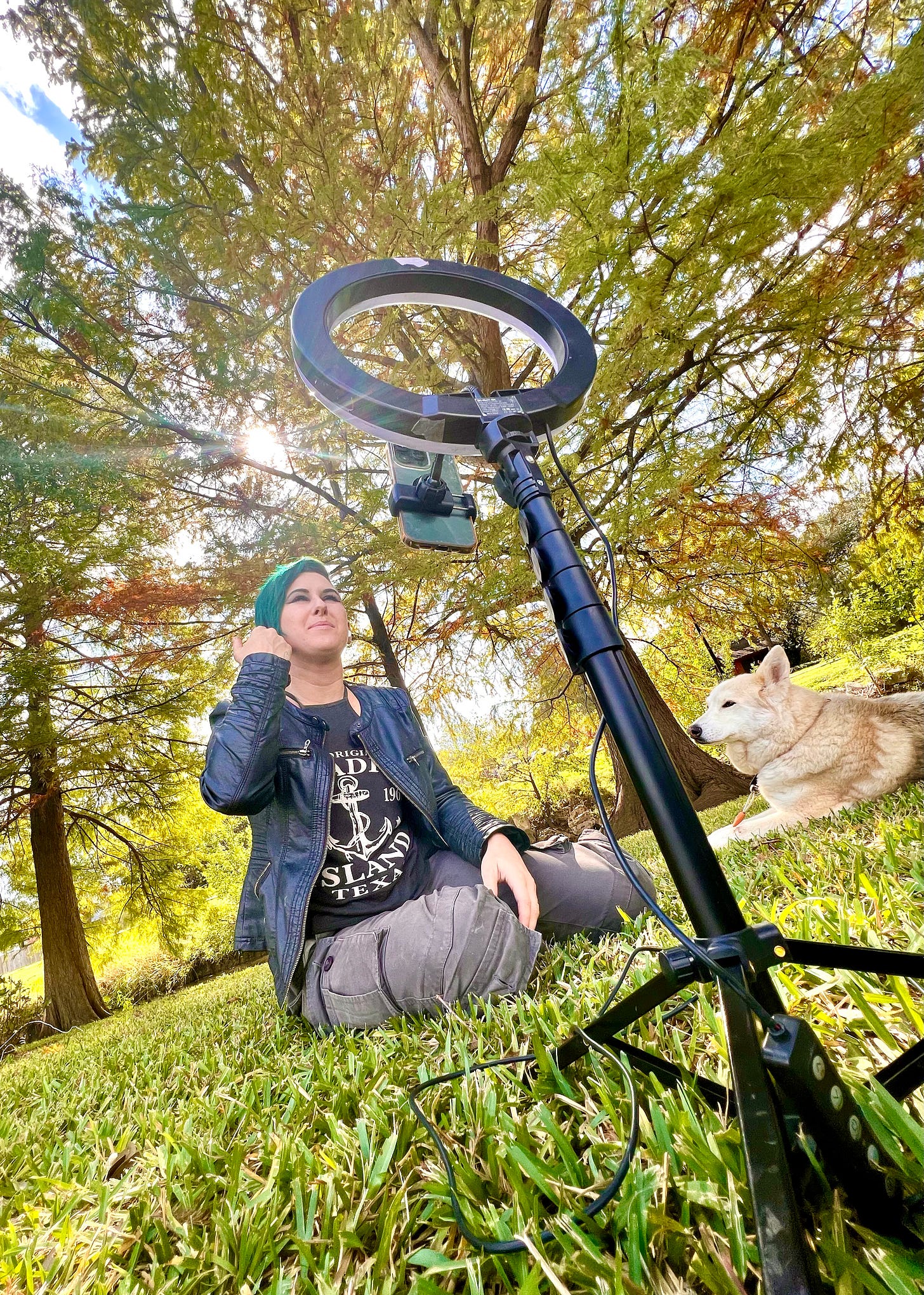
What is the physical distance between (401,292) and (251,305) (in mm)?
3792

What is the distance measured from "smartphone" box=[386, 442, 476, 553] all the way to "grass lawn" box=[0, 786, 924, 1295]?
991 mm

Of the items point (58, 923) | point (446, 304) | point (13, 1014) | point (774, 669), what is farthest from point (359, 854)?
point (13, 1014)

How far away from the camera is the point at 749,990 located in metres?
0.60

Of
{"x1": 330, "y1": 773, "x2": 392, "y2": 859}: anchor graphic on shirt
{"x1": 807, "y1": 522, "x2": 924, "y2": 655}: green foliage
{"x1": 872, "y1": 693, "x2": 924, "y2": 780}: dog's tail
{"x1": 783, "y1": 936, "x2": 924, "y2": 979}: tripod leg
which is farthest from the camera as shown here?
{"x1": 807, "y1": 522, "x2": 924, "y2": 655}: green foliage

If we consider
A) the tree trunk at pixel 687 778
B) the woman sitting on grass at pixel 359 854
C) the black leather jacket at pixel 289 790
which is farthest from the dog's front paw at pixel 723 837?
the tree trunk at pixel 687 778

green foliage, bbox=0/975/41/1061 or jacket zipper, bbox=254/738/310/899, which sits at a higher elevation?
jacket zipper, bbox=254/738/310/899

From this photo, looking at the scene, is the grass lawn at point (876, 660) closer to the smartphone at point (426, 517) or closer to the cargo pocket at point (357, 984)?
the cargo pocket at point (357, 984)

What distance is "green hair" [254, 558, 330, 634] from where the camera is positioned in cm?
229

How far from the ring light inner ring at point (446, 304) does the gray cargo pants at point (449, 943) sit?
1.41 m

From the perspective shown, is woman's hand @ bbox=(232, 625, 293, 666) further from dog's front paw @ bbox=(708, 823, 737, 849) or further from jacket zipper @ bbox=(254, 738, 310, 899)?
dog's front paw @ bbox=(708, 823, 737, 849)

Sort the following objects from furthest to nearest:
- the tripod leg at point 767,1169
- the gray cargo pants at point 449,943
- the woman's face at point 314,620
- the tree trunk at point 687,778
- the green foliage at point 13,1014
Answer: the green foliage at point 13,1014 → the tree trunk at point 687,778 → the woman's face at point 314,620 → the gray cargo pants at point 449,943 → the tripod leg at point 767,1169

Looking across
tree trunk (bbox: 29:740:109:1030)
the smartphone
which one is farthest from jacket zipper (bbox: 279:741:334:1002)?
tree trunk (bbox: 29:740:109:1030)

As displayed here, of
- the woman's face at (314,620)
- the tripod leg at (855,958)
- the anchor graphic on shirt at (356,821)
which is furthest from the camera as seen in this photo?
the woman's face at (314,620)

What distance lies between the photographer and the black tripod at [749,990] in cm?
51
